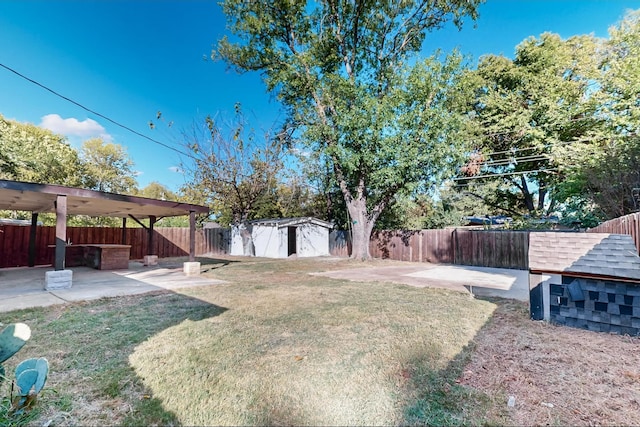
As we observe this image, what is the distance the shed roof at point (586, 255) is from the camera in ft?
11.4

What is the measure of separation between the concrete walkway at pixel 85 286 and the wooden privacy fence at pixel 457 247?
31.9 ft

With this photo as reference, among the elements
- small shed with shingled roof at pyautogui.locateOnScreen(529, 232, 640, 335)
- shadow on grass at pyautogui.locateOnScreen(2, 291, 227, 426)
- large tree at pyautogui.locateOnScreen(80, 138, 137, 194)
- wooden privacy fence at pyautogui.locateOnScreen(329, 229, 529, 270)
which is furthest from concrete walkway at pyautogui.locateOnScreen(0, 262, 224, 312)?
large tree at pyautogui.locateOnScreen(80, 138, 137, 194)

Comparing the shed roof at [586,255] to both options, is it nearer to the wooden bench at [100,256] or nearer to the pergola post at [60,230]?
the pergola post at [60,230]

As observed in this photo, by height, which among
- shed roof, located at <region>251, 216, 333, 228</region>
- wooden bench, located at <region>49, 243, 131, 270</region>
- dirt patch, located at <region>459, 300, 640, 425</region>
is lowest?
dirt patch, located at <region>459, 300, 640, 425</region>

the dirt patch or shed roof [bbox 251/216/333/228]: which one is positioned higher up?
shed roof [bbox 251/216/333/228]

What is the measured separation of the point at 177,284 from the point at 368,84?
38.5 feet

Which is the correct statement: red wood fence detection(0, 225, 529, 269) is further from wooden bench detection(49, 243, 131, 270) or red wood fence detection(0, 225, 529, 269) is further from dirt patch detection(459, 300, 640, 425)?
dirt patch detection(459, 300, 640, 425)

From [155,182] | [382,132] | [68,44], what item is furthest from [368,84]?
[155,182]

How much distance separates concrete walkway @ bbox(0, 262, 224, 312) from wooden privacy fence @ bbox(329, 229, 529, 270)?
31.9ft

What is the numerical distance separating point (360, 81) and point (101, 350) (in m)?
13.7

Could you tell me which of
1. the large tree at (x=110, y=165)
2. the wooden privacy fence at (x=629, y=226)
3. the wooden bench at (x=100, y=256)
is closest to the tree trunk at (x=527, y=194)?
the wooden privacy fence at (x=629, y=226)

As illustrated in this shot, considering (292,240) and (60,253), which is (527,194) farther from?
(60,253)

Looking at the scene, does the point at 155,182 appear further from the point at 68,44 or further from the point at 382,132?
the point at 382,132

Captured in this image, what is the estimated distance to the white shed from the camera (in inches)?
632
